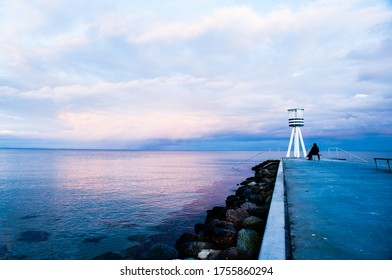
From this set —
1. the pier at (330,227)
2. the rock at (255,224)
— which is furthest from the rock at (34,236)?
the pier at (330,227)

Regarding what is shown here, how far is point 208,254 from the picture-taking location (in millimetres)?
5098

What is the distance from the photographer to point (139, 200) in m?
16.2

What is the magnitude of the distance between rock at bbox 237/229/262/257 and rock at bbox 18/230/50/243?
8.14 m

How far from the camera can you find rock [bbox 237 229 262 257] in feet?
16.2

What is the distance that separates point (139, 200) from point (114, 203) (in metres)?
1.65

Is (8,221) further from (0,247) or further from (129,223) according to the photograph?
(129,223)

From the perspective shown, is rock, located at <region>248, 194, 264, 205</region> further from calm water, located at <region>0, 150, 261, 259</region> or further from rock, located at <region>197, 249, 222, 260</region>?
rock, located at <region>197, 249, 222, 260</region>

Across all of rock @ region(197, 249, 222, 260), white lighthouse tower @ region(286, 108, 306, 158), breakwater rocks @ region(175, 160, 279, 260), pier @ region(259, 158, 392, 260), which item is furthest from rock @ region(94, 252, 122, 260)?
white lighthouse tower @ region(286, 108, 306, 158)

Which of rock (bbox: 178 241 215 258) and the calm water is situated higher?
rock (bbox: 178 241 215 258)

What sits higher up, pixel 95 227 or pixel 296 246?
pixel 296 246

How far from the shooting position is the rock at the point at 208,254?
16.2 ft

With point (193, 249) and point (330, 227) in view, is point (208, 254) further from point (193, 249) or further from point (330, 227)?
point (330, 227)
